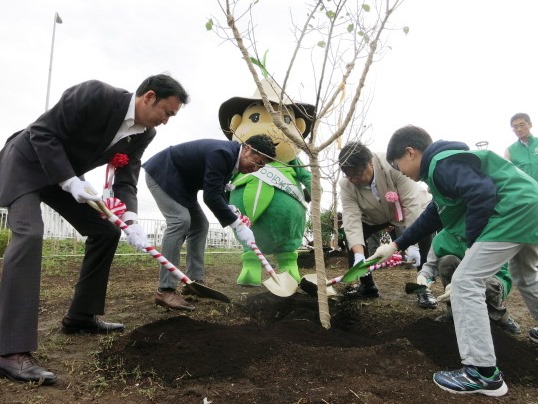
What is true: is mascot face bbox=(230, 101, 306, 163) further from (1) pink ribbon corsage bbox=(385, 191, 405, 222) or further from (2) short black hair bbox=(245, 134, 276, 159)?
(1) pink ribbon corsage bbox=(385, 191, 405, 222)

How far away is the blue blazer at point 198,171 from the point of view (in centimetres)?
373

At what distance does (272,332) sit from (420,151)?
1437 millimetres

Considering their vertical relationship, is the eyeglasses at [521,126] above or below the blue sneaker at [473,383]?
above

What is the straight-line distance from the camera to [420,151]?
2.75m

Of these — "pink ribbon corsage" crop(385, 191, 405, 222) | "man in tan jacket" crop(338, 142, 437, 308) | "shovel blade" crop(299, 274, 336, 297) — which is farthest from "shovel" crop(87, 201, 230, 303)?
"pink ribbon corsage" crop(385, 191, 405, 222)

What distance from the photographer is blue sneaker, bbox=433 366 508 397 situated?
2.14m

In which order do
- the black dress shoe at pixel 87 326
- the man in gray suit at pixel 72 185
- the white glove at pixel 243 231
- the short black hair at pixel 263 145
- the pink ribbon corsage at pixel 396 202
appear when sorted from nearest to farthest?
the man in gray suit at pixel 72 185 → the black dress shoe at pixel 87 326 → the short black hair at pixel 263 145 → the white glove at pixel 243 231 → the pink ribbon corsage at pixel 396 202

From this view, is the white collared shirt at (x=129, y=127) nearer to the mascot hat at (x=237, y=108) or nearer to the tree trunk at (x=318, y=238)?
the tree trunk at (x=318, y=238)

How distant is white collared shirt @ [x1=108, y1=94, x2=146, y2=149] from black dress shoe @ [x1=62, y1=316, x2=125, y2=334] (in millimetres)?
1203

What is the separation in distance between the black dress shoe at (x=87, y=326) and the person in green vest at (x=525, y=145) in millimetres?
5331

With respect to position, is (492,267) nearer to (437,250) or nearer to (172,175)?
(437,250)

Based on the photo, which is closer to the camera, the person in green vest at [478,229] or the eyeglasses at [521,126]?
the person in green vest at [478,229]

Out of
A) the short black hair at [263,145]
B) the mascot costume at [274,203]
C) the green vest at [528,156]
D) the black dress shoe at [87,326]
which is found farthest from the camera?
the green vest at [528,156]

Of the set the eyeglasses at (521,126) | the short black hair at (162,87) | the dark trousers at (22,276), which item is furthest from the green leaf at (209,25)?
the eyeglasses at (521,126)
